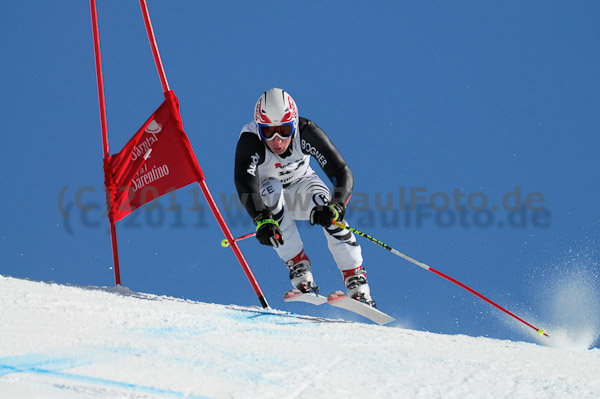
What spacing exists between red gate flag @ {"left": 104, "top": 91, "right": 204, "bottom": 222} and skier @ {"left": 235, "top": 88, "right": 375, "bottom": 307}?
1.29 metres

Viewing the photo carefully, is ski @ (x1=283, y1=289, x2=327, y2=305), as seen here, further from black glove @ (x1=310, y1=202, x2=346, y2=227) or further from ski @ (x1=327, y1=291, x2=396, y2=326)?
black glove @ (x1=310, y1=202, x2=346, y2=227)

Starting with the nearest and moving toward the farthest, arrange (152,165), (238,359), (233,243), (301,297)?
(238,359)
(301,297)
(233,243)
(152,165)

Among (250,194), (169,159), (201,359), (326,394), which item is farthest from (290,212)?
(326,394)

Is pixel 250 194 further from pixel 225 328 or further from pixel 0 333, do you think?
pixel 0 333

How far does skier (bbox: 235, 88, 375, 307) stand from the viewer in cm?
560

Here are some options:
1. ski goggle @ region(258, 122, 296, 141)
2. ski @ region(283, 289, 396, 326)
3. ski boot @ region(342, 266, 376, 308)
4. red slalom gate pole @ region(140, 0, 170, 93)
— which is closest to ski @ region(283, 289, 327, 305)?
ski @ region(283, 289, 396, 326)

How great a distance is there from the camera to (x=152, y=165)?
23.1 feet

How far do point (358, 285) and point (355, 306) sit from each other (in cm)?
42

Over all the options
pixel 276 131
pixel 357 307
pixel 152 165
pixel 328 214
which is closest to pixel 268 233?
pixel 328 214

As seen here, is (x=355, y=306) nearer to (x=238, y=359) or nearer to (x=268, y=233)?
(x=268, y=233)

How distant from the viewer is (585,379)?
3.55 meters

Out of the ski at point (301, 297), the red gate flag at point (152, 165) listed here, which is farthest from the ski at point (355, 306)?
the red gate flag at point (152, 165)

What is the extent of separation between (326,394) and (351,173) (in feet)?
10.6

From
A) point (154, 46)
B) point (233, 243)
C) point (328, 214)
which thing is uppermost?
point (154, 46)
